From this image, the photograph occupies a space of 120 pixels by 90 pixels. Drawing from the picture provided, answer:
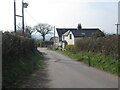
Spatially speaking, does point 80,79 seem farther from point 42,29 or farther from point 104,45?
point 42,29

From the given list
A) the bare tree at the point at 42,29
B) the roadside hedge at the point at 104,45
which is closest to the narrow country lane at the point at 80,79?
the roadside hedge at the point at 104,45

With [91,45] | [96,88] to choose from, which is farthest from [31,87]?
[91,45]

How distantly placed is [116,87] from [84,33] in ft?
163

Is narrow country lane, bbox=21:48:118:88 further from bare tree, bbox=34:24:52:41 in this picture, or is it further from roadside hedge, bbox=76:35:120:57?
bare tree, bbox=34:24:52:41

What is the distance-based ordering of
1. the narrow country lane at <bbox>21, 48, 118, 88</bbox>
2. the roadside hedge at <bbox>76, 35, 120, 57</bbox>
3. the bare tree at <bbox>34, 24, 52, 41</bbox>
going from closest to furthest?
the narrow country lane at <bbox>21, 48, 118, 88</bbox>, the roadside hedge at <bbox>76, 35, 120, 57</bbox>, the bare tree at <bbox>34, 24, 52, 41</bbox>

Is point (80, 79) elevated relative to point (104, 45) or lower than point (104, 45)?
lower

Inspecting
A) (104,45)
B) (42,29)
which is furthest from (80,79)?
(42,29)

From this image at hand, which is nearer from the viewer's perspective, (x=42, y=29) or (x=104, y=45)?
(x=104, y=45)

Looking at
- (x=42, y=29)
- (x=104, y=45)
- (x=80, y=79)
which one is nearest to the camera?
(x=80, y=79)

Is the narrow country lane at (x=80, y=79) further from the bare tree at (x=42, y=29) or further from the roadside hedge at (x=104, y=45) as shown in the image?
the bare tree at (x=42, y=29)

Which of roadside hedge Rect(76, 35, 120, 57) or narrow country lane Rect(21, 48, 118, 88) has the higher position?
roadside hedge Rect(76, 35, 120, 57)

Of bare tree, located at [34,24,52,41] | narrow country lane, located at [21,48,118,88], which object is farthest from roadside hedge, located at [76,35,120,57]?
bare tree, located at [34,24,52,41]

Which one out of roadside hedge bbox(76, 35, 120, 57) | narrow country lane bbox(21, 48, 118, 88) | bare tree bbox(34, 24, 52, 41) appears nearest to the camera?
narrow country lane bbox(21, 48, 118, 88)

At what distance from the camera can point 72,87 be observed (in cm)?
877
